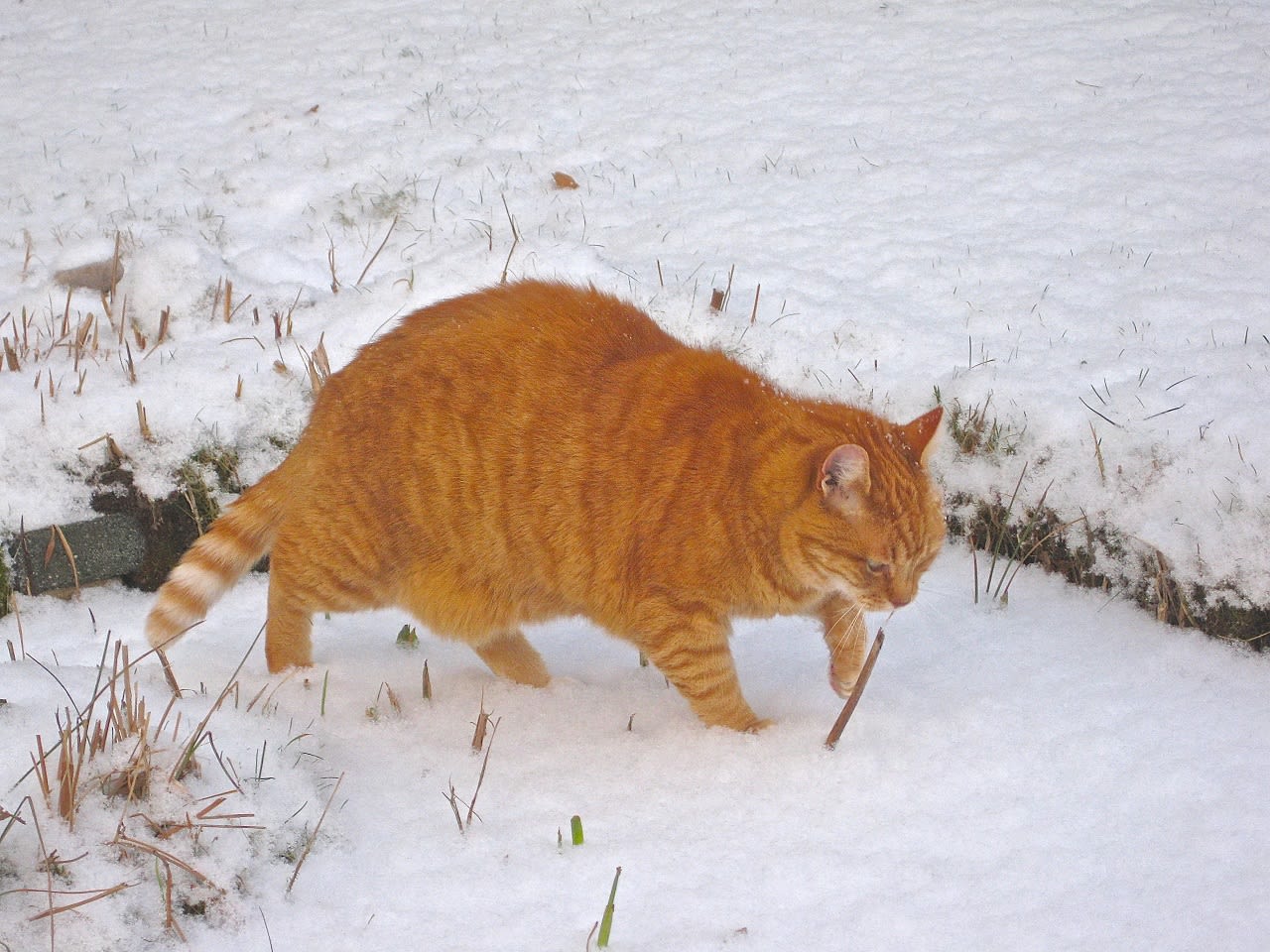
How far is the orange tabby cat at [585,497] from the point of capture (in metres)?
3.05

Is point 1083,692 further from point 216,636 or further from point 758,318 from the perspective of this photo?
point 216,636

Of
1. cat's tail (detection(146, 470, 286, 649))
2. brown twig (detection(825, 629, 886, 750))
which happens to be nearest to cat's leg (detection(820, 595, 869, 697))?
brown twig (detection(825, 629, 886, 750))

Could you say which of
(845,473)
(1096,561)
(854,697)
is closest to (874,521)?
(845,473)

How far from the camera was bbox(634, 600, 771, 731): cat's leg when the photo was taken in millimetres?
3117

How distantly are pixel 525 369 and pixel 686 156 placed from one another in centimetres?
338

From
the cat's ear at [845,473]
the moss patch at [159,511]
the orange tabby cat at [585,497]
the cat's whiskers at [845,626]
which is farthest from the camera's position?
the moss patch at [159,511]

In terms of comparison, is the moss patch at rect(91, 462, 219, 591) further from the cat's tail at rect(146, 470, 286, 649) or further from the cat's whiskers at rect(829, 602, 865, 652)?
the cat's whiskers at rect(829, 602, 865, 652)

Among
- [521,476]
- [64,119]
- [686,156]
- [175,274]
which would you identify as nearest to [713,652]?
[521,476]

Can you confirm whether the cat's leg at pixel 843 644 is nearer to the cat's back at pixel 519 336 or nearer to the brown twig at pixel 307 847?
the cat's back at pixel 519 336

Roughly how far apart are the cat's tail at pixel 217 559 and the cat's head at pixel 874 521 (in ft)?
5.40

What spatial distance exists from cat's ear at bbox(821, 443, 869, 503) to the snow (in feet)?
2.29

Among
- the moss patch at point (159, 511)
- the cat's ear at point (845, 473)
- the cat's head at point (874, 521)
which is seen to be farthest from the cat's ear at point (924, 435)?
the moss patch at point (159, 511)

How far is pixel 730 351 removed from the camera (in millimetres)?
4465

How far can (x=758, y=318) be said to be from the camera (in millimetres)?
4695
